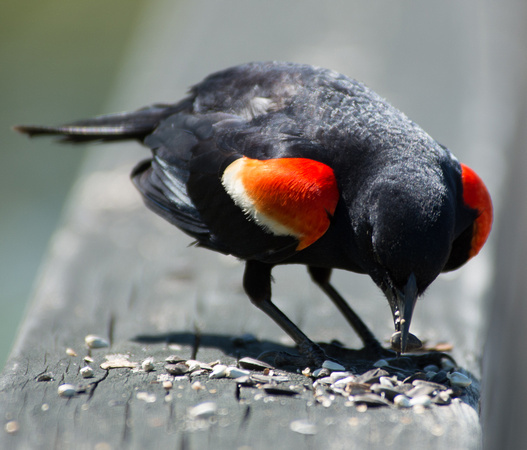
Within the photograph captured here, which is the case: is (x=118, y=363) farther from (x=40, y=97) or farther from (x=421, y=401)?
(x=40, y=97)

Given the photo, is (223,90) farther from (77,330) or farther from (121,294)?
(77,330)

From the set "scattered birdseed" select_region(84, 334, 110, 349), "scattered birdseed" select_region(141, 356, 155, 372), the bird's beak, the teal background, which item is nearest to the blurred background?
the teal background

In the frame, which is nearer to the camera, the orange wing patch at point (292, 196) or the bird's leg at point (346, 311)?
the orange wing patch at point (292, 196)

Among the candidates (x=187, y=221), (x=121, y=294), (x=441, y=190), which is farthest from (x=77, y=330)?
(x=441, y=190)

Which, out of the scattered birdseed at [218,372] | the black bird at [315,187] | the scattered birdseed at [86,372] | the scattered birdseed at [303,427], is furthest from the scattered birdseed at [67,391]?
the black bird at [315,187]

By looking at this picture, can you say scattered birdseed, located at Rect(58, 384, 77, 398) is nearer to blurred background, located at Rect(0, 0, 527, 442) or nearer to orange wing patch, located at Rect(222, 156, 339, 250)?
orange wing patch, located at Rect(222, 156, 339, 250)

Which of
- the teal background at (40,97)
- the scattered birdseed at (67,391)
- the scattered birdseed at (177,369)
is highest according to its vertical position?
the scattered birdseed at (177,369)

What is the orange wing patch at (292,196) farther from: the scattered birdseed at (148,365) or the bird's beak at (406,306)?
the scattered birdseed at (148,365)

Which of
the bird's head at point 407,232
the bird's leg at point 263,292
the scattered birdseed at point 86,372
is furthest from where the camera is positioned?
the bird's leg at point 263,292
